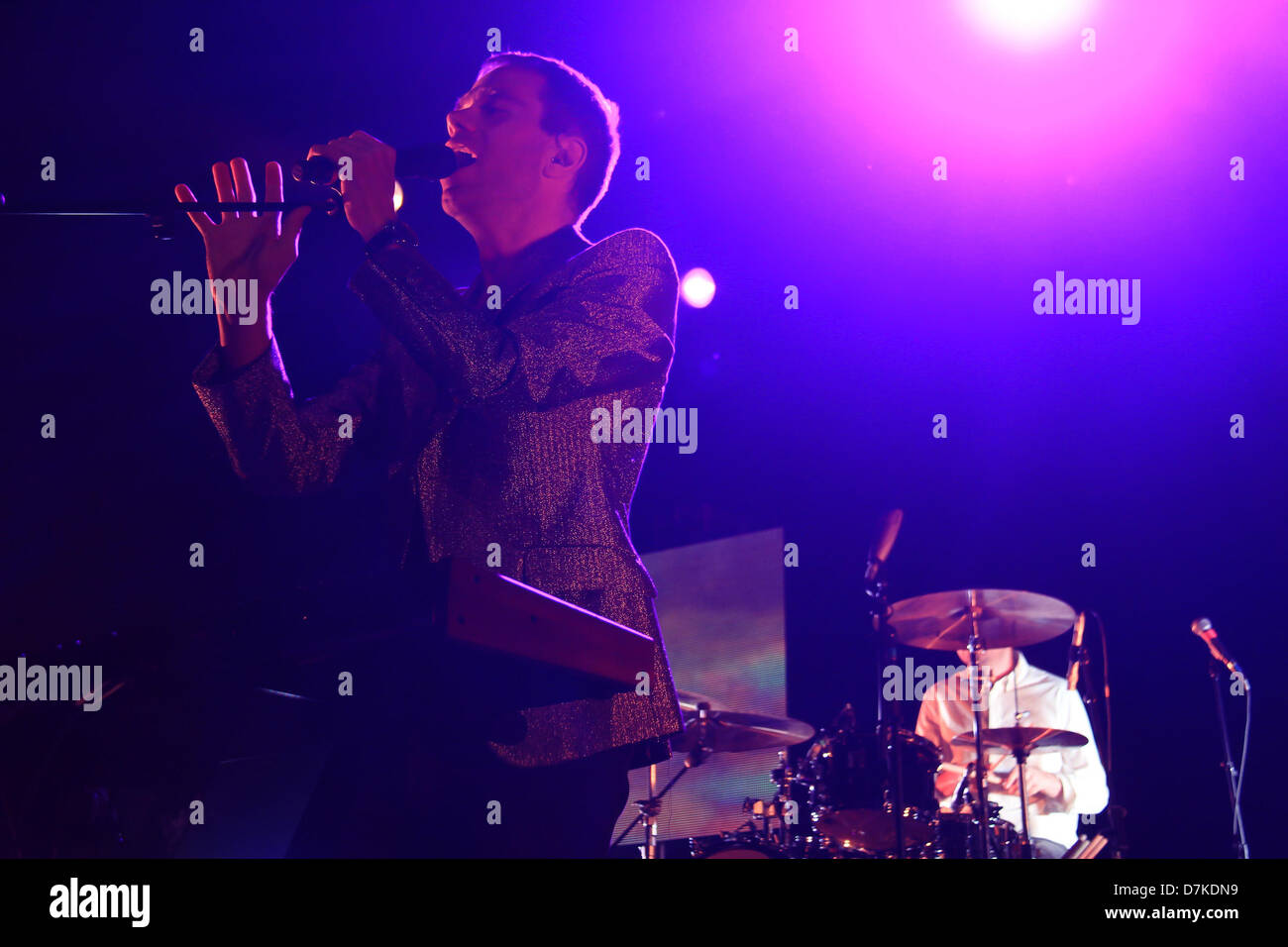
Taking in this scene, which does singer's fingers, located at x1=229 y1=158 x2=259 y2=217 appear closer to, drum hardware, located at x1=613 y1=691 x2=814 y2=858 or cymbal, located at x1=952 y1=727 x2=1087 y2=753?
drum hardware, located at x1=613 y1=691 x2=814 y2=858

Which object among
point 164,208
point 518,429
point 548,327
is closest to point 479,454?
point 518,429

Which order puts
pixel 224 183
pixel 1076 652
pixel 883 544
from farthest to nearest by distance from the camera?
pixel 1076 652 < pixel 883 544 < pixel 224 183

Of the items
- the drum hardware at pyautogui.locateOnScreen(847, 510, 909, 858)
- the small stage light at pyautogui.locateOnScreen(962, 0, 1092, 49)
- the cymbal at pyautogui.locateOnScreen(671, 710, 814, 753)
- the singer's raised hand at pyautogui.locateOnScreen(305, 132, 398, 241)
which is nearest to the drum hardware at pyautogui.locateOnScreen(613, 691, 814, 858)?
the cymbal at pyautogui.locateOnScreen(671, 710, 814, 753)

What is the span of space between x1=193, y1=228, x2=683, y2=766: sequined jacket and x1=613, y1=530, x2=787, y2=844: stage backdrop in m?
2.84

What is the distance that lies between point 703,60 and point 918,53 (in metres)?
0.76

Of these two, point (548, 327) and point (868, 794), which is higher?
point (548, 327)

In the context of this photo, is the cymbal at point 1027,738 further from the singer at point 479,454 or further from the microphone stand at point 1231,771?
the singer at point 479,454

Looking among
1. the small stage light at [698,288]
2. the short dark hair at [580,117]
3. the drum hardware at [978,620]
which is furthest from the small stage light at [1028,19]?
the short dark hair at [580,117]

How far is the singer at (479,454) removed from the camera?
1102 mm

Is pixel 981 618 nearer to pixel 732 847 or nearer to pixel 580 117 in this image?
pixel 732 847

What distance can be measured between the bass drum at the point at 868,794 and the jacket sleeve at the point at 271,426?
2716mm

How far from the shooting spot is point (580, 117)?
1.73 metres

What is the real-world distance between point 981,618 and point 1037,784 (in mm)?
822
